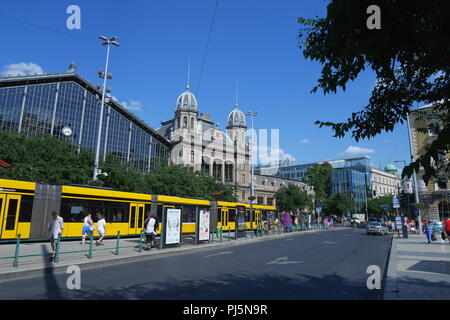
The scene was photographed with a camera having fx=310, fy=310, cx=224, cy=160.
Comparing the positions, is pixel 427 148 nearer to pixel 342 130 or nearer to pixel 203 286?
pixel 342 130

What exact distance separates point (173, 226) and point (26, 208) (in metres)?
7.80

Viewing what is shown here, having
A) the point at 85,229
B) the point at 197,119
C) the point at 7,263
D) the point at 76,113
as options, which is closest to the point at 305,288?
the point at 7,263

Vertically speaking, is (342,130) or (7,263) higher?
(342,130)

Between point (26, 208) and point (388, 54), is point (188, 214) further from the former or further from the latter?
point (388, 54)

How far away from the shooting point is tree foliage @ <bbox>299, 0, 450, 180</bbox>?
3.38 m

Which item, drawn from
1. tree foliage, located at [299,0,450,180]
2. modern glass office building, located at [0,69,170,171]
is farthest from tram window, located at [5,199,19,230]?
modern glass office building, located at [0,69,170,171]

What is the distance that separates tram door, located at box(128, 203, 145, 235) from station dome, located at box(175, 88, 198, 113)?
45971mm

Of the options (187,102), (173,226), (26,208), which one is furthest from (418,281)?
(187,102)

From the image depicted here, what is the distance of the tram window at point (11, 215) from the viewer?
620 inches

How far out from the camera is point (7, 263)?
34.8 ft

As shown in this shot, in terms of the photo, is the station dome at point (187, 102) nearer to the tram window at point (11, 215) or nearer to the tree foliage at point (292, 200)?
the tree foliage at point (292, 200)

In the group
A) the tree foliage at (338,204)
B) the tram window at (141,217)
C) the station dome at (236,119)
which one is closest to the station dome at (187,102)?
the station dome at (236,119)

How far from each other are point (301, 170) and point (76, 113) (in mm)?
95342

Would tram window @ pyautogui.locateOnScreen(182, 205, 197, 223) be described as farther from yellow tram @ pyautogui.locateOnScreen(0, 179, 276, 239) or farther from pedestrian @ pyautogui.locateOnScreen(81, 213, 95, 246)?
pedestrian @ pyautogui.locateOnScreen(81, 213, 95, 246)
